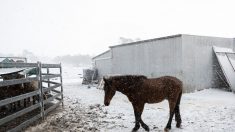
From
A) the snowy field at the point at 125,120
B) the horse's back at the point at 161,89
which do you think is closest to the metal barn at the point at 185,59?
the snowy field at the point at 125,120

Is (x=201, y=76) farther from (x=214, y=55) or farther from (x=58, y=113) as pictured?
(x=58, y=113)

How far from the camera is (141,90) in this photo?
21.8 ft

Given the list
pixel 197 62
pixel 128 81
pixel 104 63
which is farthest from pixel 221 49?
pixel 128 81

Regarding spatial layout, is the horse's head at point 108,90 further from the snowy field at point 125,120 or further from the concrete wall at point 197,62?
the concrete wall at point 197,62

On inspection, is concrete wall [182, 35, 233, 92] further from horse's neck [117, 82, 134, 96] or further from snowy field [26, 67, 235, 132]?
horse's neck [117, 82, 134, 96]

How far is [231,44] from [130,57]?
288 inches

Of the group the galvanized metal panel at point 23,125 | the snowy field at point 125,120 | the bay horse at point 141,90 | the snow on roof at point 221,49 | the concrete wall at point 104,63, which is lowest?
the snowy field at point 125,120

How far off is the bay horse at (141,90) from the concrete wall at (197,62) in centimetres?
844

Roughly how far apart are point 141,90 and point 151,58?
10.9 m

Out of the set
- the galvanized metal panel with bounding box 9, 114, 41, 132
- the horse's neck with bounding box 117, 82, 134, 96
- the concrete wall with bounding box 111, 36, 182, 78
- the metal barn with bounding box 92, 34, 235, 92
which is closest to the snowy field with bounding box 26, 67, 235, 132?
the galvanized metal panel with bounding box 9, 114, 41, 132

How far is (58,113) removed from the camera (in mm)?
9219

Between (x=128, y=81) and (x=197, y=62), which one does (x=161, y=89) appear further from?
(x=197, y=62)

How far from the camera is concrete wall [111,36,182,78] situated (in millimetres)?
15344

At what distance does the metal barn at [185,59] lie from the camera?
15.1 m
